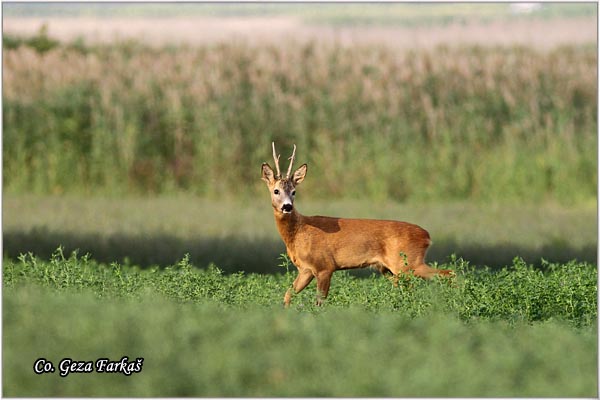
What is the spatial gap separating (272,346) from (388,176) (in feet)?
34.1

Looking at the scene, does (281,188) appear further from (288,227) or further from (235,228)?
(235,228)

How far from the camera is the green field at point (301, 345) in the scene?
5.70 metres

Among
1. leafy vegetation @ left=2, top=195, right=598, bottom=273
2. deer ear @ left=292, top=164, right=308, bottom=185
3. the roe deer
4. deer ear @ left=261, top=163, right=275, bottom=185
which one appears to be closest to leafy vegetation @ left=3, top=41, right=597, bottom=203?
leafy vegetation @ left=2, top=195, right=598, bottom=273

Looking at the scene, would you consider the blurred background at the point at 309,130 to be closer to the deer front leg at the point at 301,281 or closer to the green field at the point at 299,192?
the green field at the point at 299,192

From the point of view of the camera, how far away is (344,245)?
29.6ft

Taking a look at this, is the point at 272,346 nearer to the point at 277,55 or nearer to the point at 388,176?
the point at 388,176

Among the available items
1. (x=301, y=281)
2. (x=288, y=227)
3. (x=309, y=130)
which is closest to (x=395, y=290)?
(x=301, y=281)

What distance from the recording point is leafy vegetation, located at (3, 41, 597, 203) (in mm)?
16453

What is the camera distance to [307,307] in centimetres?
834

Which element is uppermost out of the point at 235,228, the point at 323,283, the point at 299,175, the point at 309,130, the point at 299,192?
the point at 309,130

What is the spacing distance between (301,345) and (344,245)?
2.82 metres

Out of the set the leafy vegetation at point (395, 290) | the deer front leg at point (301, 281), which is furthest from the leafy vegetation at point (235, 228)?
the deer front leg at point (301, 281)

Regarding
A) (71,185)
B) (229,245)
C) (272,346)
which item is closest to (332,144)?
(71,185)

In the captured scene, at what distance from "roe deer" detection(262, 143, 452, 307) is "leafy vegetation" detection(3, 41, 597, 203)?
23.5ft
